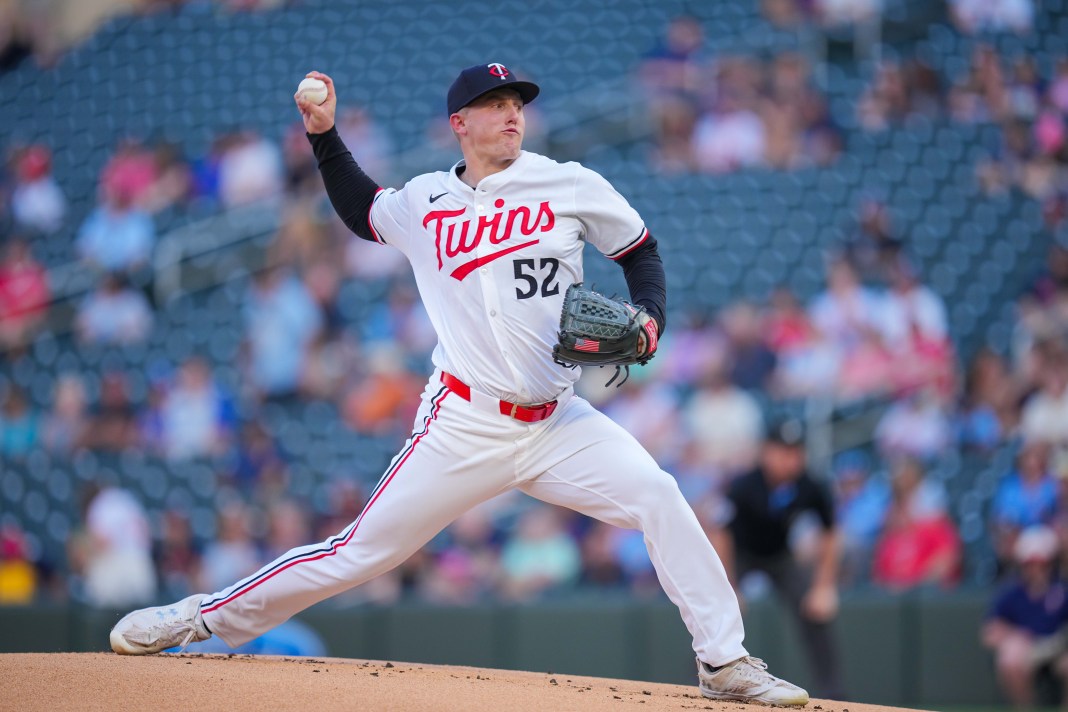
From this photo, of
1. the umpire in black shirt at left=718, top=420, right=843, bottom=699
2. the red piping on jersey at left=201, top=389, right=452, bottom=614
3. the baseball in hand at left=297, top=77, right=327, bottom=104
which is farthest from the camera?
the umpire in black shirt at left=718, top=420, right=843, bottom=699

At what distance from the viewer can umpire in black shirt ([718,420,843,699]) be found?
6.58 meters

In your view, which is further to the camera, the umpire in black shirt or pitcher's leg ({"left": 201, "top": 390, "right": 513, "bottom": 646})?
the umpire in black shirt

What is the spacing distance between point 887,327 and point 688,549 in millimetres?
5750

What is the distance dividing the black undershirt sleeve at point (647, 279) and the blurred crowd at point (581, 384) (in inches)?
114

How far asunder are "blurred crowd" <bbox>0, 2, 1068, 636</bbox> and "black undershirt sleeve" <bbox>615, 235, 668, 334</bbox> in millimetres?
2884

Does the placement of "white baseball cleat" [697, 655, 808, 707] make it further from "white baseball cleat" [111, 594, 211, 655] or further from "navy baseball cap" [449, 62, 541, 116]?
"navy baseball cap" [449, 62, 541, 116]

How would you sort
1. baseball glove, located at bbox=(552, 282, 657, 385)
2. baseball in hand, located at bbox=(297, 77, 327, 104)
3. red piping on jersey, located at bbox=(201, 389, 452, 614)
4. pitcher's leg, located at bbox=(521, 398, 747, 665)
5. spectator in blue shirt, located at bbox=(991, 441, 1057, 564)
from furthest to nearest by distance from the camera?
1. spectator in blue shirt, located at bbox=(991, 441, 1057, 564)
2. baseball in hand, located at bbox=(297, 77, 327, 104)
3. red piping on jersey, located at bbox=(201, 389, 452, 614)
4. pitcher's leg, located at bbox=(521, 398, 747, 665)
5. baseball glove, located at bbox=(552, 282, 657, 385)

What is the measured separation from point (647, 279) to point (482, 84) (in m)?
0.76

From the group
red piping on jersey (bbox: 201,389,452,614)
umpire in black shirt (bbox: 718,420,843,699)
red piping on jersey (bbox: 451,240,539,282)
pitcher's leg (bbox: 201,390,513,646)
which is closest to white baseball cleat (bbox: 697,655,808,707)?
pitcher's leg (bbox: 201,390,513,646)

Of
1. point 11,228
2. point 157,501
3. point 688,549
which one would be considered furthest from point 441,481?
point 11,228

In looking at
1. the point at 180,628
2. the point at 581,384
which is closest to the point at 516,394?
the point at 180,628

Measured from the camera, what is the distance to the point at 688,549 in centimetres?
414

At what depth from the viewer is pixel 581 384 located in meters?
9.75

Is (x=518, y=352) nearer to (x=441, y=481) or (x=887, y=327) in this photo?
(x=441, y=481)
